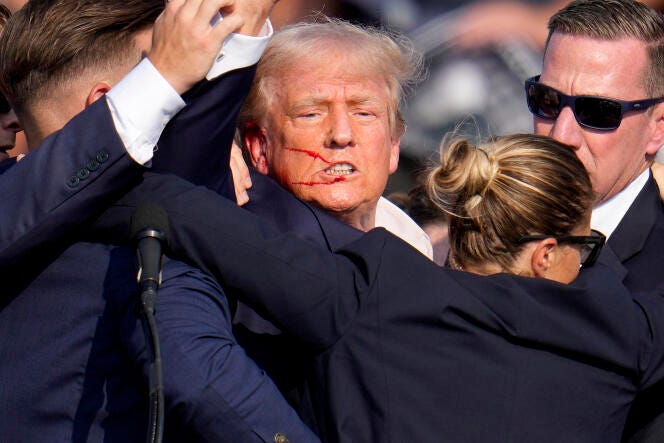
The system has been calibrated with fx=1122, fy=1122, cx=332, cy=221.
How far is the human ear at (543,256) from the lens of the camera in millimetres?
2482

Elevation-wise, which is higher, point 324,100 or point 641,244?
point 324,100

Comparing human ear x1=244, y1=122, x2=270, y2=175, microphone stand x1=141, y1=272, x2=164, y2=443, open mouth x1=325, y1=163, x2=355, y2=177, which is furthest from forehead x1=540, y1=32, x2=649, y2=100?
microphone stand x1=141, y1=272, x2=164, y2=443

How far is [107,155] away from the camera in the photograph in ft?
6.73

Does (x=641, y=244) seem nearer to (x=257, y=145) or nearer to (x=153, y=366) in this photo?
(x=257, y=145)

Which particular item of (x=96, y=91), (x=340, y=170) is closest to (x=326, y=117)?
(x=340, y=170)

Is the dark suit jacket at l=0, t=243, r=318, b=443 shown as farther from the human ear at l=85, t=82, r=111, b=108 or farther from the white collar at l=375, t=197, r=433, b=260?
the white collar at l=375, t=197, r=433, b=260

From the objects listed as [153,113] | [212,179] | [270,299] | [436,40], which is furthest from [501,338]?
[436,40]

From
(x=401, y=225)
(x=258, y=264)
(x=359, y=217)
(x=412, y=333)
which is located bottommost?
(x=401, y=225)

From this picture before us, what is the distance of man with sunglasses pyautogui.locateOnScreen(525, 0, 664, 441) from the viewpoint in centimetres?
346

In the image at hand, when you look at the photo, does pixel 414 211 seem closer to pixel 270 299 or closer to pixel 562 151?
pixel 562 151

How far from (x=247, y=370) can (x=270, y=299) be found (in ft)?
0.56

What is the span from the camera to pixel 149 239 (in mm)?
1986

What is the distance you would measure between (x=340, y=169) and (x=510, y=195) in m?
0.61

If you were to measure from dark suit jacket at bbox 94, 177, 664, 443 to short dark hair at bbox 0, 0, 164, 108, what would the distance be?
350 mm
